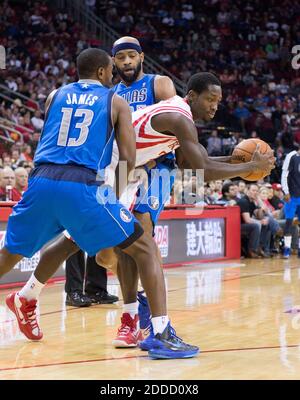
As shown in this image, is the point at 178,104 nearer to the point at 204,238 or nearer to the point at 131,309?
the point at 131,309

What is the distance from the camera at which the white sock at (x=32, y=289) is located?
4898 mm

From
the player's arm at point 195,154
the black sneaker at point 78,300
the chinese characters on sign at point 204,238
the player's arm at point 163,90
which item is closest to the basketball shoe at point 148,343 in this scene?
the player's arm at point 195,154

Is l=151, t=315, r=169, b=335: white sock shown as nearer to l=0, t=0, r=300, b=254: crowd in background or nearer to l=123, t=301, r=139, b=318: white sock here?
l=123, t=301, r=139, b=318: white sock

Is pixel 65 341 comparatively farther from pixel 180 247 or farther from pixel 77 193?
pixel 180 247

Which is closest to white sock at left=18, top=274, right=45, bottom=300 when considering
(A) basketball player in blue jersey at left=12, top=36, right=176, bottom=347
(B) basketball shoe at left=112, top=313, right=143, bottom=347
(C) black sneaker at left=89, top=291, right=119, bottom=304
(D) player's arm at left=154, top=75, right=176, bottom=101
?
(A) basketball player in blue jersey at left=12, top=36, right=176, bottom=347

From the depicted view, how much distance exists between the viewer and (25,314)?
195 inches

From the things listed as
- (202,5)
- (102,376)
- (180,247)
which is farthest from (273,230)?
(202,5)

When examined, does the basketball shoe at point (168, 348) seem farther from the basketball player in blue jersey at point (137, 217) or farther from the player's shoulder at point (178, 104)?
the player's shoulder at point (178, 104)

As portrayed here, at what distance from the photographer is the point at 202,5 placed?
25406 millimetres

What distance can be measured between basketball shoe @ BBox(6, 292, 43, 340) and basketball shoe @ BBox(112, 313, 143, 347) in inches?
23.4

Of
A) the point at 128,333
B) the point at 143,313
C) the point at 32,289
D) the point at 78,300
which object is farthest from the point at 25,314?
the point at 78,300

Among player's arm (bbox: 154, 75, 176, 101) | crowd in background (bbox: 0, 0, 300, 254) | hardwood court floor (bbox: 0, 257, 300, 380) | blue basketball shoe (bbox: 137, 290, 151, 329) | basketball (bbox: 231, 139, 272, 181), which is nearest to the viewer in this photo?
hardwood court floor (bbox: 0, 257, 300, 380)

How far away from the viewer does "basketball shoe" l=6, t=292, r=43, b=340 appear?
16.2ft

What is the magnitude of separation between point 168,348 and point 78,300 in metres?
2.72
